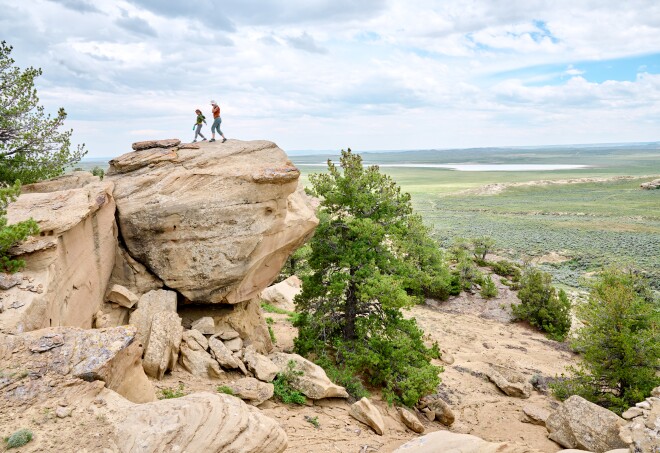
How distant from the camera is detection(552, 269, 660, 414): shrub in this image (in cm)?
1802

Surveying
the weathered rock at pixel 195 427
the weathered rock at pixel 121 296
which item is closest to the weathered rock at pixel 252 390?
the weathered rock at pixel 195 427

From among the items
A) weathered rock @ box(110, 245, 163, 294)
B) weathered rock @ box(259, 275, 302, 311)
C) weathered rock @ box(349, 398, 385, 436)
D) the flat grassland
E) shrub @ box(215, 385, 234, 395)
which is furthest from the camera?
the flat grassland

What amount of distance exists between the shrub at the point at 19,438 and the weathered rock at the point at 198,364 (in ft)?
21.3

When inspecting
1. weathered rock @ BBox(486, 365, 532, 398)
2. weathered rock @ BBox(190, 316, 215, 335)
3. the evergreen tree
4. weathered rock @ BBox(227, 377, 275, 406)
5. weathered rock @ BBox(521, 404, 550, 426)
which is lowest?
weathered rock @ BBox(486, 365, 532, 398)

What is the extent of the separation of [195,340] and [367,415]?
20.2 feet

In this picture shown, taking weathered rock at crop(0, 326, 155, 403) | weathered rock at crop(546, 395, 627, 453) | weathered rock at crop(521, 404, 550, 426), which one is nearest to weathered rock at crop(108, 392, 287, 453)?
weathered rock at crop(0, 326, 155, 403)

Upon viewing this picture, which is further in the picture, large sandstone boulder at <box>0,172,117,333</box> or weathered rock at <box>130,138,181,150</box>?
weathered rock at <box>130,138,181,150</box>

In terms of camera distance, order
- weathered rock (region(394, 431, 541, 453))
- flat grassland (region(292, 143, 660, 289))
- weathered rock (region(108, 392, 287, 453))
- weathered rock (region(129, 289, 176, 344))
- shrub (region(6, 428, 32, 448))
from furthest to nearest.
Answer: flat grassland (region(292, 143, 660, 289))
weathered rock (region(129, 289, 176, 344))
weathered rock (region(394, 431, 541, 453))
weathered rock (region(108, 392, 287, 453))
shrub (region(6, 428, 32, 448))

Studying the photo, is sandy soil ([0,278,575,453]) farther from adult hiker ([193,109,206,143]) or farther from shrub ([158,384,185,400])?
adult hiker ([193,109,206,143])

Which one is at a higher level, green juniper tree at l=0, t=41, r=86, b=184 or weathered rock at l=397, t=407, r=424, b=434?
green juniper tree at l=0, t=41, r=86, b=184

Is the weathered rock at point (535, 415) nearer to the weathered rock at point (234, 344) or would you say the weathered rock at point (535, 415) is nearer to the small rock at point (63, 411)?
the weathered rock at point (234, 344)

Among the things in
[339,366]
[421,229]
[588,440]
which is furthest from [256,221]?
[421,229]

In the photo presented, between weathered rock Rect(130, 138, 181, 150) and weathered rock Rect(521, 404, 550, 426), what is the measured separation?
18.4 metres

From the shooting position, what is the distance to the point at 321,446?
12.2 meters
